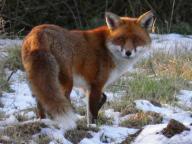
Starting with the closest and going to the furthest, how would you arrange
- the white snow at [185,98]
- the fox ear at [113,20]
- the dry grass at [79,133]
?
the dry grass at [79,133], the fox ear at [113,20], the white snow at [185,98]

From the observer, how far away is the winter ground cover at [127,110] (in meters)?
5.08

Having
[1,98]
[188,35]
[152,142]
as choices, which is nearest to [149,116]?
[152,142]

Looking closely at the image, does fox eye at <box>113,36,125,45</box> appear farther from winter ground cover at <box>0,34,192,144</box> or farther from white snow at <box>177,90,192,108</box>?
white snow at <box>177,90,192,108</box>

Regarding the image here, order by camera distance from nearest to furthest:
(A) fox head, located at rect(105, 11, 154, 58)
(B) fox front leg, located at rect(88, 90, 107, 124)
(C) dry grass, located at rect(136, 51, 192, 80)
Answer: (B) fox front leg, located at rect(88, 90, 107, 124) < (A) fox head, located at rect(105, 11, 154, 58) < (C) dry grass, located at rect(136, 51, 192, 80)

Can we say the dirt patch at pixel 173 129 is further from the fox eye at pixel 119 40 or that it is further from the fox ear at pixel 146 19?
the fox ear at pixel 146 19

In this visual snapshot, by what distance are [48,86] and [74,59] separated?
0.74 metres

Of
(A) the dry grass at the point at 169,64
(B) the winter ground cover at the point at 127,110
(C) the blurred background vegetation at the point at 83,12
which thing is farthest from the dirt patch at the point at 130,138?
(C) the blurred background vegetation at the point at 83,12

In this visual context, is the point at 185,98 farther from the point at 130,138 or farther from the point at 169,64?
the point at 130,138

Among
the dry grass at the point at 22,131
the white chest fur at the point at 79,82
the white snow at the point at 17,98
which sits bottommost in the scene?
the dry grass at the point at 22,131

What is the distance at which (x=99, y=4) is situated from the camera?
1212cm

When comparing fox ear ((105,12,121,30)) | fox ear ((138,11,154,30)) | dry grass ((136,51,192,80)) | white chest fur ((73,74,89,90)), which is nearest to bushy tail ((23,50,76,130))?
white chest fur ((73,74,89,90))

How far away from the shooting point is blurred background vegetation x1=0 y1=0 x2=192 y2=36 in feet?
36.5

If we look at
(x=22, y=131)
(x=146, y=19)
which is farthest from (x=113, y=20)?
(x=22, y=131)

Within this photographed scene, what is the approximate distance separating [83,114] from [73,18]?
5965 millimetres
